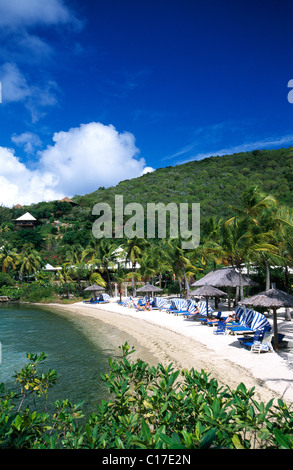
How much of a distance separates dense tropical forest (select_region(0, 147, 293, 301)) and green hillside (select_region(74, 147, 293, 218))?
227mm

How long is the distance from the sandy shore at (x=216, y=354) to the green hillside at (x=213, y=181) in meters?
32.7

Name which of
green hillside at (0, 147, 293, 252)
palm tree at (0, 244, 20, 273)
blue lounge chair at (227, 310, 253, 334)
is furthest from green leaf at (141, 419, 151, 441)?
green hillside at (0, 147, 293, 252)

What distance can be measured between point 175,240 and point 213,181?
4836 centimetres

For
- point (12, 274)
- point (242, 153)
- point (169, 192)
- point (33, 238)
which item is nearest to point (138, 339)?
point (12, 274)

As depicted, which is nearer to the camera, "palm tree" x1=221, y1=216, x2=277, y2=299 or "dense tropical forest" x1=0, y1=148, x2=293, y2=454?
"dense tropical forest" x1=0, y1=148, x2=293, y2=454

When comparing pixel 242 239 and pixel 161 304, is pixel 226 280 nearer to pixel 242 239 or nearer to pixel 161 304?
pixel 242 239

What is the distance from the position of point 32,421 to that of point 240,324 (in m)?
10.7

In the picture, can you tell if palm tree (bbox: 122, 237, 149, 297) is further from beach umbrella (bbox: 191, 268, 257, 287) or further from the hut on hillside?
→ the hut on hillside

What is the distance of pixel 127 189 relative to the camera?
7544 centimetres

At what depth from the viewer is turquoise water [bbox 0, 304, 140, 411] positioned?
805cm

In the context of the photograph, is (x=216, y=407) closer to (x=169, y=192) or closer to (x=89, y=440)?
(x=89, y=440)

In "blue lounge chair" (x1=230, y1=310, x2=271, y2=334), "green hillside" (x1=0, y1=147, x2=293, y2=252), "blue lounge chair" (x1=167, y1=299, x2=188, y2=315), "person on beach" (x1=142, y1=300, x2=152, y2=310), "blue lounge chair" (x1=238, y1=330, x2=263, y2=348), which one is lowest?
Answer: "person on beach" (x1=142, y1=300, x2=152, y2=310)

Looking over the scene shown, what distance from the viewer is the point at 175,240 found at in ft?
76.7

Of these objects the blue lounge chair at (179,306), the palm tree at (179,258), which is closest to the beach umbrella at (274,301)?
the blue lounge chair at (179,306)
